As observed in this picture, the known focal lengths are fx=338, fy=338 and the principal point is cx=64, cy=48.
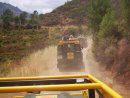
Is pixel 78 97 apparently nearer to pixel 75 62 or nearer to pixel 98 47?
pixel 75 62

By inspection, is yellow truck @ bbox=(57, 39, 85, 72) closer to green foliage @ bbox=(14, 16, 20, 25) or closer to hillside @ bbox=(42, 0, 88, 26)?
green foliage @ bbox=(14, 16, 20, 25)

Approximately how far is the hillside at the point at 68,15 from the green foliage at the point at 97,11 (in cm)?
6738

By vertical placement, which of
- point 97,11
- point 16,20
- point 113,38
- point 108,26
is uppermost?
point 16,20

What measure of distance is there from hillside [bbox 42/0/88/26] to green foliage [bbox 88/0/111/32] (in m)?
67.4

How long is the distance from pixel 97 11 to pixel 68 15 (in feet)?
273

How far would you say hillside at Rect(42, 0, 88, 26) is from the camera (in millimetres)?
105863

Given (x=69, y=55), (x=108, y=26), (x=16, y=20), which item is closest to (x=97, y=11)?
(x=108, y=26)

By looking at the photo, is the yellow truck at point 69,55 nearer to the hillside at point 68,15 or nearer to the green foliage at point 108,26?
the green foliage at point 108,26

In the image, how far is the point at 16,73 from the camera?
77.6ft

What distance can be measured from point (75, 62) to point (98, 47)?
19.1ft

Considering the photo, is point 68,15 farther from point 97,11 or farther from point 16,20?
point 97,11

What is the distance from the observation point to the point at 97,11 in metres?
31.0

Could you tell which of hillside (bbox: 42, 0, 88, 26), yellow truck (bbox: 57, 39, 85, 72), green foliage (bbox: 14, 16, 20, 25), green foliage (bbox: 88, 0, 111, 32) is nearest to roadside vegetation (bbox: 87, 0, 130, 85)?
green foliage (bbox: 88, 0, 111, 32)

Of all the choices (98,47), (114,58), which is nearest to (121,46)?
(114,58)
